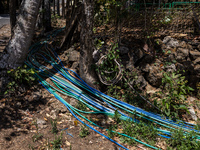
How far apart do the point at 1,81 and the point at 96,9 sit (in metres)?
3.10

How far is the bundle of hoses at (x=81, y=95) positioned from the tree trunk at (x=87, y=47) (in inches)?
8.2

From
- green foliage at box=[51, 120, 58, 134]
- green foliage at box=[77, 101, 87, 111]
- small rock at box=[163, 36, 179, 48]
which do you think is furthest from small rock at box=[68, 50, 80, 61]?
small rock at box=[163, 36, 179, 48]

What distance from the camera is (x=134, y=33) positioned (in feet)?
21.6

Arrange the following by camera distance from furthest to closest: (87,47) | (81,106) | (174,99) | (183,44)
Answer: (183,44)
(87,47)
(81,106)
(174,99)

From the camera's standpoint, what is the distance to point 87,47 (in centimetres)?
502

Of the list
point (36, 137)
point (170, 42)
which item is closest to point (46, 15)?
point (170, 42)

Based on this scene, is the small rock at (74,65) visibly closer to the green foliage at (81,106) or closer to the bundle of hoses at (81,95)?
the bundle of hoses at (81,95)

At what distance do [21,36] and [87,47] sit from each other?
1.63 meters

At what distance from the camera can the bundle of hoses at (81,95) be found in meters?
4.41

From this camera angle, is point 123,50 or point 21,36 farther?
point 123,50

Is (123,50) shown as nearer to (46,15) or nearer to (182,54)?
(182,54)

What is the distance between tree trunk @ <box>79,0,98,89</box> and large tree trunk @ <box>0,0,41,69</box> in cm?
117

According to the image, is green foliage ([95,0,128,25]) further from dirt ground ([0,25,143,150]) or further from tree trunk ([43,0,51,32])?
tree trunk ([43,0,51,32])

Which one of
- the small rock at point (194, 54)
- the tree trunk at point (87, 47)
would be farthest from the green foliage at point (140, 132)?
the small rock at point (194, 54)
